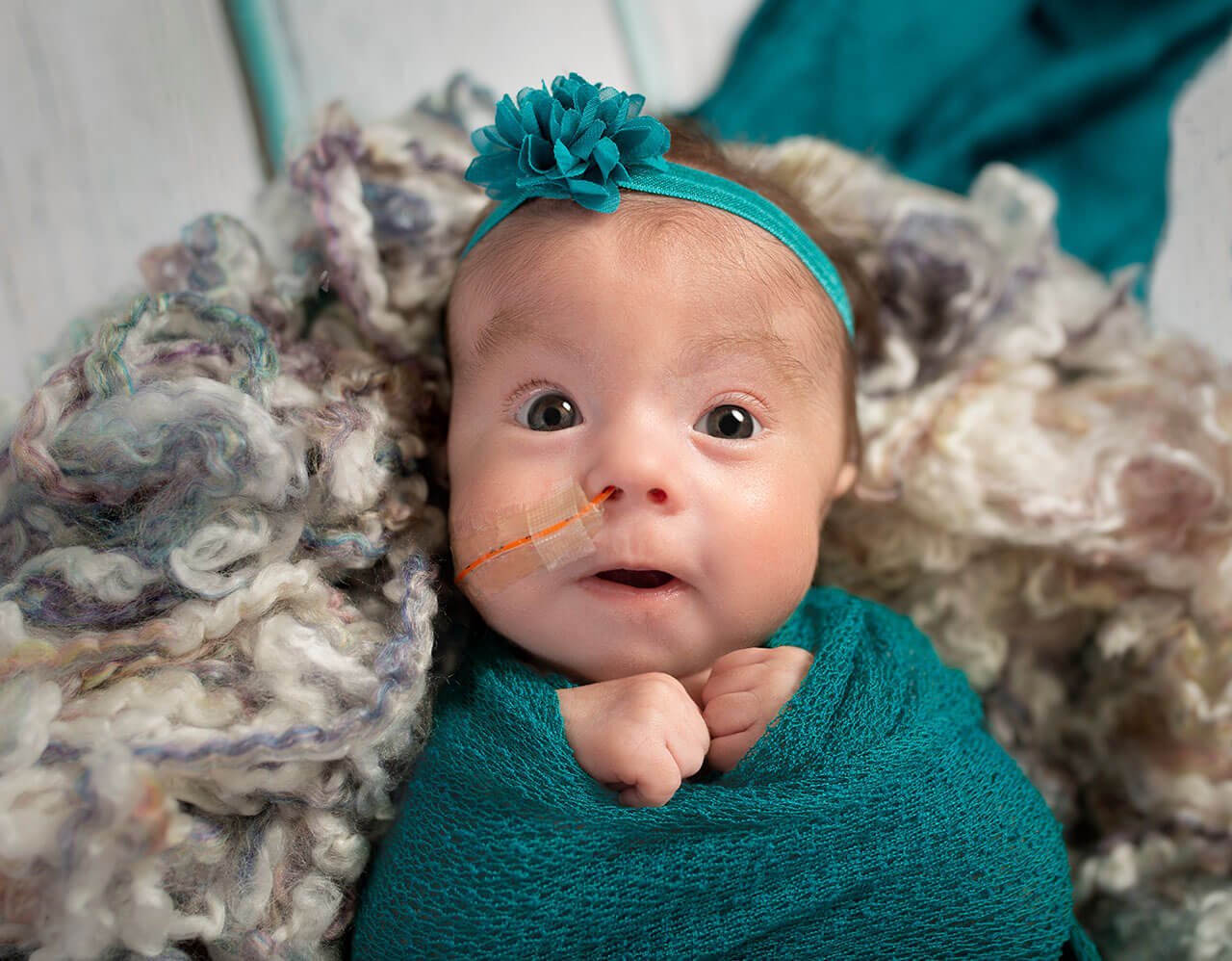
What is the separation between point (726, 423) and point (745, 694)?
0.24m

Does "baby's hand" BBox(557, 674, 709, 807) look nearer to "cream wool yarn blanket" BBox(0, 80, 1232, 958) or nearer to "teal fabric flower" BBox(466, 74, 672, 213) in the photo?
"cream wool yarn blanket" BBox(0, 80, 1232, 958)

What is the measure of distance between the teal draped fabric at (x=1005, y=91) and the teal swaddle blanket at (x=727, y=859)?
38.6 inches

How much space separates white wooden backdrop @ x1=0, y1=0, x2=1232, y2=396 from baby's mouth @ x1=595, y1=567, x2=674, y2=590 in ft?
2.24

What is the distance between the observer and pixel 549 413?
2.98 feet

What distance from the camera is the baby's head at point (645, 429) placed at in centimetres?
85

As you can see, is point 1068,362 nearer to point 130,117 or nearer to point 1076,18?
point 1076,18

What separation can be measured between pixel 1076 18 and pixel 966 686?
1170 mm

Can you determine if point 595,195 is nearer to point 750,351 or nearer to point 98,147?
point 750,351

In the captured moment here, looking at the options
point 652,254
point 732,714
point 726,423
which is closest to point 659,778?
point 732,714

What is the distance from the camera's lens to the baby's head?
0.85 meters

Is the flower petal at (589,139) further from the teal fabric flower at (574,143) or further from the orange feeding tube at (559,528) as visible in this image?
the orange feeding tube at (559,528)

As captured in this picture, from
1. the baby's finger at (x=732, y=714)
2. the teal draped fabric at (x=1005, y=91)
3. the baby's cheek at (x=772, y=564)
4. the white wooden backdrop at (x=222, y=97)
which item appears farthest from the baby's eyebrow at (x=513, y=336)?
the teal draped fabric at (x=1005, y=91)

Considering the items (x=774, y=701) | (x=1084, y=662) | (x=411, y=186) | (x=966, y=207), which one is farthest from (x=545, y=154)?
(x=1084, y=662)

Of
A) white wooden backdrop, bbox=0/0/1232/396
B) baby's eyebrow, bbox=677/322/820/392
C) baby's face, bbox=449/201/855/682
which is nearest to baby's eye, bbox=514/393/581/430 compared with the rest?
baby's face, bbox=449/201/855/682
